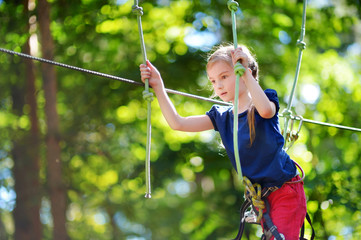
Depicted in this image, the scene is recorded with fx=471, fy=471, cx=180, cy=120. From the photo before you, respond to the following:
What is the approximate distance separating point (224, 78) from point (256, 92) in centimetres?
30

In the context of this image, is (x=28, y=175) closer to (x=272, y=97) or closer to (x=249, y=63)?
(x=249, y=63)

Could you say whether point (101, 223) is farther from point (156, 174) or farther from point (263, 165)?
point (263, 165)

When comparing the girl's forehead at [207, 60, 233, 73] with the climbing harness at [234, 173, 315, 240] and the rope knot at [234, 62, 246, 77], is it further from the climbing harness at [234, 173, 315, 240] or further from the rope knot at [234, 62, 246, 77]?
the climbing harness at [234, 173, 315, 240]

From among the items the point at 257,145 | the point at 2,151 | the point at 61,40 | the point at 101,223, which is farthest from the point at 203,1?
the point at 101,223

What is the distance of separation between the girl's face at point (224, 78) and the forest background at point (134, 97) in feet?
12.2

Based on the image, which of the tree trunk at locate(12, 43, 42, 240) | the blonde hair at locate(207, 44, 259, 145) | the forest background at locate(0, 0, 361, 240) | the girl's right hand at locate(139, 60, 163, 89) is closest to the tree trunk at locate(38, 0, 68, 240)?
the forest background at locate(0, 0, 361, 240)

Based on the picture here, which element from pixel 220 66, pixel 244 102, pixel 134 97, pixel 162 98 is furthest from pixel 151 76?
pixel 134 97

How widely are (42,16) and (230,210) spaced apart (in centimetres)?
350

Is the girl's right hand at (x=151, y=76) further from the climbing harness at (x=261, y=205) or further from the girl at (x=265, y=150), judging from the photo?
the climbing harness at (x=261, y=205)

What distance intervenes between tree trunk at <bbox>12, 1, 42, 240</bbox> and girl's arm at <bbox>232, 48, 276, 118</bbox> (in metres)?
5.25

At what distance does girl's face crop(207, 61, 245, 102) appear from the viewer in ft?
7.10

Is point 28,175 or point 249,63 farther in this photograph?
point 28,175

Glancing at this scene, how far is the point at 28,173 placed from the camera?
668 cm

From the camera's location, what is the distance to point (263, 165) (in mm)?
2070
